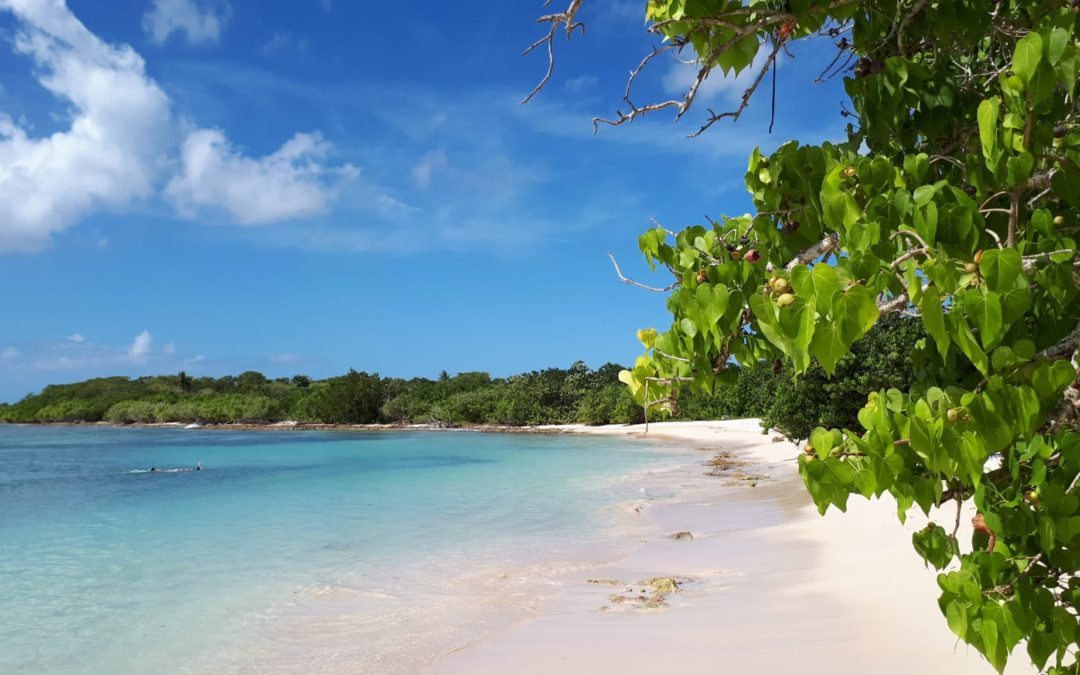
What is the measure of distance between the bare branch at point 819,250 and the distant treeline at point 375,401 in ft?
83.8

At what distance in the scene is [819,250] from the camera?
194cm

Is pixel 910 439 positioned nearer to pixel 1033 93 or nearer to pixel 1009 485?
pixel 1009 485

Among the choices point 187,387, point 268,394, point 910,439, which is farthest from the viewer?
point 187,387

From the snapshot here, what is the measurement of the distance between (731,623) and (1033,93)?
5.66m

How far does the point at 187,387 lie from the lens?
97.4m

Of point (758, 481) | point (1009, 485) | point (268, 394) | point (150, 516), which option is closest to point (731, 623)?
point (1009, 485)

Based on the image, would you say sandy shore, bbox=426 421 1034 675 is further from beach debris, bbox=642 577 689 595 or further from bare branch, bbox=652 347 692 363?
bare branch, bbox=652 347 692 363

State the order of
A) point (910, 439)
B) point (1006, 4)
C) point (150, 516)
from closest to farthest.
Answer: point (910, 439) < point (1006, 4) < point (150, 516)

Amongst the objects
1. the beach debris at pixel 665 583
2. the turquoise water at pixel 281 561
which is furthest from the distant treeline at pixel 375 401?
the beach debris at pixel 665 583

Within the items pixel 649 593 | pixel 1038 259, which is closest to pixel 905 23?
pixel 1038 259

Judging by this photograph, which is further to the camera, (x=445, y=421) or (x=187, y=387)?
(x=187, y=387)

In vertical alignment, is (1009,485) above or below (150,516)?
above

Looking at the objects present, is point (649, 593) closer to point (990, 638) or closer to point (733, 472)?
point (990, 638)

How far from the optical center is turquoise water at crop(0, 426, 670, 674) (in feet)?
24.0
